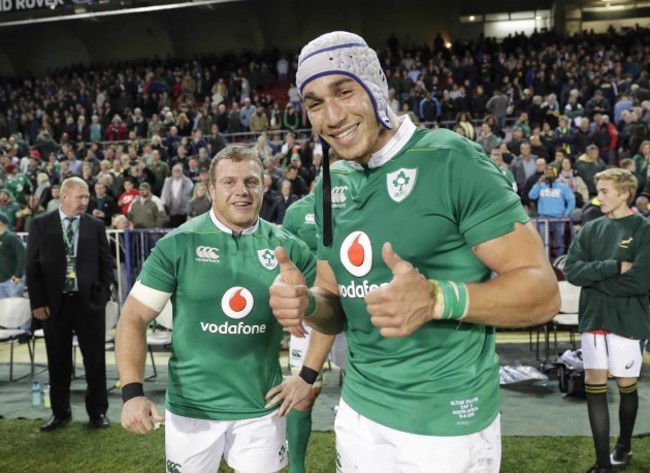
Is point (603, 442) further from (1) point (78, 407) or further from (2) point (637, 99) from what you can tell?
(2) point (637, 99)

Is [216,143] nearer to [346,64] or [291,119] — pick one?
[291,119]

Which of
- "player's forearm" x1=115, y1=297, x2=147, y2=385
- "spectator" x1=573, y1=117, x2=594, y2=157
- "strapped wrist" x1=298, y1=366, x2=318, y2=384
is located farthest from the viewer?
"spectator" x1=573, y1=117, x2=594, y2=157

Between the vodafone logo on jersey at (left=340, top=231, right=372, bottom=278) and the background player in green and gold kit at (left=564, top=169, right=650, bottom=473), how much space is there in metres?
3.28

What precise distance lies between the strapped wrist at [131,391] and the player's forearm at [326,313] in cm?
88

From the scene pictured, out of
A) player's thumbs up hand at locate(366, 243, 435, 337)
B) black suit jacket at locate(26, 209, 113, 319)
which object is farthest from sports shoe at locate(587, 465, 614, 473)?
black suit jacket at locate(26, 209, 113, 319)

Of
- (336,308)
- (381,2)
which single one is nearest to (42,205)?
(336,308)

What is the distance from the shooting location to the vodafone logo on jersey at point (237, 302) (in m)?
3.31

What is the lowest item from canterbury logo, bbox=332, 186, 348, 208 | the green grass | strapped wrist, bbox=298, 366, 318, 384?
the green grass

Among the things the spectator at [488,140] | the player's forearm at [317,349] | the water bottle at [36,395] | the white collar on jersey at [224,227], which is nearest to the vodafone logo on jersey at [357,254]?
the player's forearm at [317,349]

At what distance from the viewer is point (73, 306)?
21.9 feet

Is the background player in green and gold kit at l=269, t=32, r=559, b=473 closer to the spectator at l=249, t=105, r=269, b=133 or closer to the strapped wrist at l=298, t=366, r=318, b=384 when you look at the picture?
the strapped wrist at l=298, t=366, r=318, b=384

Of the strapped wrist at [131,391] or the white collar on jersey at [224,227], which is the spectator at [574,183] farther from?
the strapped wrist at [131,391]

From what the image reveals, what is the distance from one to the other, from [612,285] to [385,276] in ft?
11.3

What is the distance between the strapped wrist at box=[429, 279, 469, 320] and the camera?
178 cm
